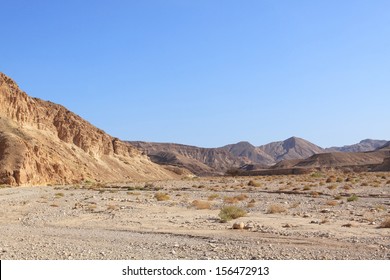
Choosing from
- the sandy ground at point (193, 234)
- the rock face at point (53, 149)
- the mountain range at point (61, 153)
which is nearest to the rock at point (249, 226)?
the sandy ground at point (193, 234)

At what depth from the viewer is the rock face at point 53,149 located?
2426 inches

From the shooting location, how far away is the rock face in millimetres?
61619

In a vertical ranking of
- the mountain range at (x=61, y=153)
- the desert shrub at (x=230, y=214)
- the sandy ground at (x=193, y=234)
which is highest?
the mountain range at (x=61, y=153)

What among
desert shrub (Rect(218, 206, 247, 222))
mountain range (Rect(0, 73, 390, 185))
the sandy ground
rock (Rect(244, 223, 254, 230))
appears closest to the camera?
the sandy ground

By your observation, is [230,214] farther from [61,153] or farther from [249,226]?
[61,153]

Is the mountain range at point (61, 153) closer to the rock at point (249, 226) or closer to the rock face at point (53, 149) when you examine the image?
the rock face at point (53, 149)

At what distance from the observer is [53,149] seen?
285 ft

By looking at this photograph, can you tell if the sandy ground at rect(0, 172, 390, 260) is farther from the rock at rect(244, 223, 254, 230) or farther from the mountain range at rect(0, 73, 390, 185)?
the mountain range at rect(0, 73, 390, 185)

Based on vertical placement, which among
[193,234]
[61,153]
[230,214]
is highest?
[61,153]

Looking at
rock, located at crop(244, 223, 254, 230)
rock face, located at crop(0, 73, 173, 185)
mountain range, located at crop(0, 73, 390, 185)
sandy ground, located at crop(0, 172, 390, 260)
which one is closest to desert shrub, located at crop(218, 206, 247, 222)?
sandy ground, located at crop(0, 172, 390, 260)

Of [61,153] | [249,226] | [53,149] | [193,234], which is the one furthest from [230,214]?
[61,153]
